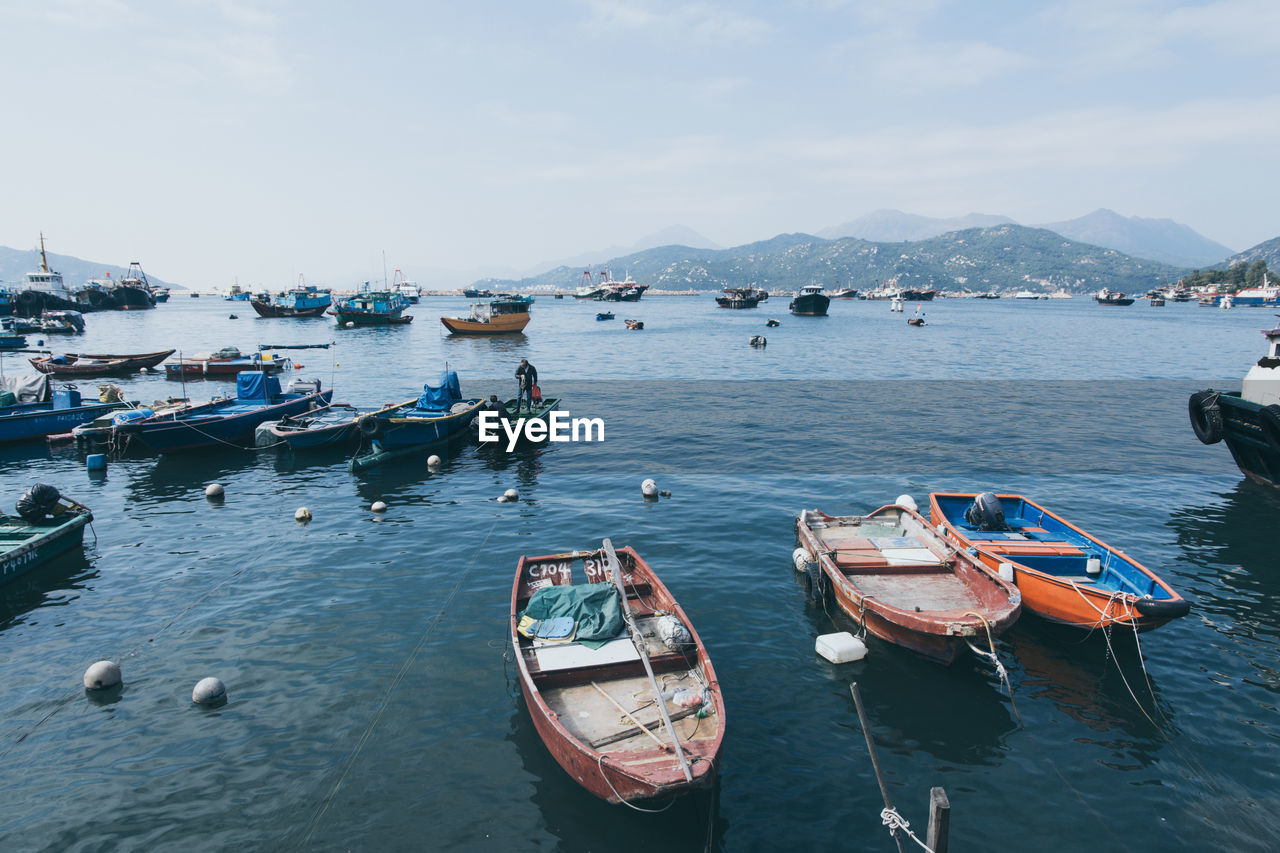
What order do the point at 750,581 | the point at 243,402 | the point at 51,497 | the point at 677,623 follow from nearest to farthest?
1. the point at 677,623
2. the point at 750,581
3. the point at 51,497
4. the point at 243,402

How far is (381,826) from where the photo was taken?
28.5 ft

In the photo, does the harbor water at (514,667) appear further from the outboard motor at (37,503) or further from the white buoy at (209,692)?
the outboard motor at (37,503)

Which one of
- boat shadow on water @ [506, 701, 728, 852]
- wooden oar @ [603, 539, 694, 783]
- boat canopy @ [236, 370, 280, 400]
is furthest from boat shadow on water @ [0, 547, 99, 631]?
boat canopy @ [236, 370, 280, 400]

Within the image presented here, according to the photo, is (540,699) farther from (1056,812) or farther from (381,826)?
(1056,812)

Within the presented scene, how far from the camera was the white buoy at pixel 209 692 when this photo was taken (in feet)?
36.4

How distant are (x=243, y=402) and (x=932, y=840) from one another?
35.4 metres

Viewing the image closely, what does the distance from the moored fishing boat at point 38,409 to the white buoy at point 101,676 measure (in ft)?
84.8

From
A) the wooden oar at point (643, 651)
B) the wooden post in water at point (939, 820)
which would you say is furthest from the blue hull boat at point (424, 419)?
the wooden post in water at point (939, 820)

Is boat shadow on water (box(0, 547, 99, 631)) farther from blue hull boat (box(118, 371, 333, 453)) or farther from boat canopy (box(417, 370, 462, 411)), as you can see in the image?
boat canopy (box(417, 370, 462, 411))

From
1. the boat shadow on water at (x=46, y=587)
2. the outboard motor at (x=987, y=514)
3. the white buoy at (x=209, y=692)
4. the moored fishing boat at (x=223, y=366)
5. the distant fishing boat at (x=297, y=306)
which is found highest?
the distant fishing boat at (x=297, y=306)

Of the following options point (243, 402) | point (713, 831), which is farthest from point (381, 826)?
point (243, 402)

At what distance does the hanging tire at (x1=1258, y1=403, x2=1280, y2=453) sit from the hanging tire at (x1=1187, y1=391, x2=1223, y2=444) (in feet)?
5.40

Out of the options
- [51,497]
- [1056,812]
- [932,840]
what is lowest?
[1056,812]

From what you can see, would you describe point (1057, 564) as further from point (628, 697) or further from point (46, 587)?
point (46, 587)
